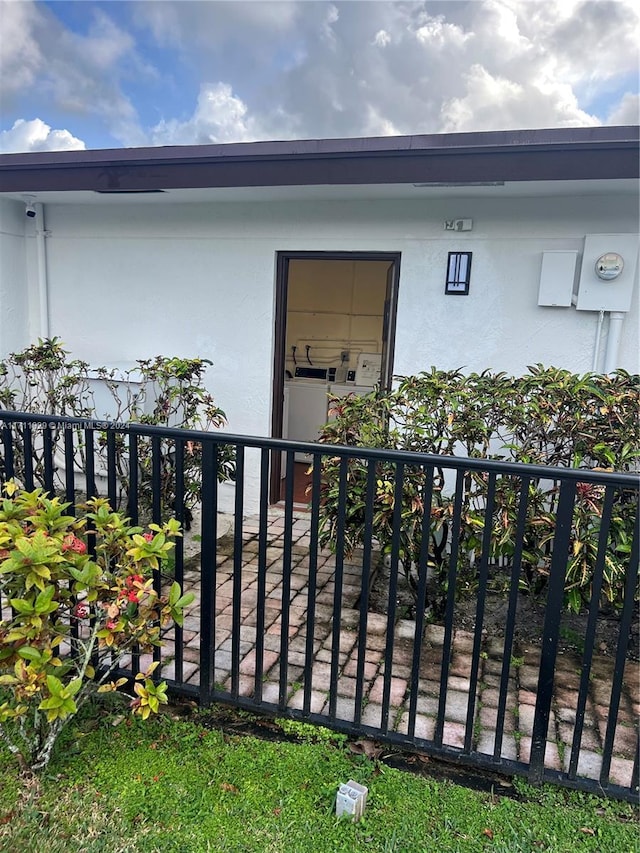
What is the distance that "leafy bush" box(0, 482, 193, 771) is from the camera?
1562 mm

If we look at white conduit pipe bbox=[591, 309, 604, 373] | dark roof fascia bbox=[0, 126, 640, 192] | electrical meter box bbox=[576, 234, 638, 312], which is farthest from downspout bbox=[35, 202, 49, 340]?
white conduit pipe bbox=[591, 309, 604, 373]

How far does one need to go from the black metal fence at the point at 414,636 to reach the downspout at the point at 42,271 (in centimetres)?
243

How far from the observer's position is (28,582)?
1.54m

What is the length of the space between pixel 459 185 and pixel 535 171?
49cm

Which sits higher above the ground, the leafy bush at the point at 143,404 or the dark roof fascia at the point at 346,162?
the dark roof fascia at the point at 346,162

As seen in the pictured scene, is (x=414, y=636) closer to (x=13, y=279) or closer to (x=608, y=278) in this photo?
(x=608, y=278)

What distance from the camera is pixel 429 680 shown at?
2330mm

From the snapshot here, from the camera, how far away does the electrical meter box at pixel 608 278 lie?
11.1ft

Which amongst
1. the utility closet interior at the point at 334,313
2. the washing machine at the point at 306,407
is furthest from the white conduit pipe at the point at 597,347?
the utility closet interior at the point at 334,313

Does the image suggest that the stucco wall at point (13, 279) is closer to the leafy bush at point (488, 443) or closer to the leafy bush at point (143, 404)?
the leafy bush at point (143, 404)

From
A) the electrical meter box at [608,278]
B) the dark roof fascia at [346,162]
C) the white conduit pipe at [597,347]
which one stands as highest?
the dark roof fascia at [346,162]

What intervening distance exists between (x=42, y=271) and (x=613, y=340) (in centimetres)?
453

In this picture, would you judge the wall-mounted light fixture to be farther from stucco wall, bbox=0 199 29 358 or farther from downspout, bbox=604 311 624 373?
stucco wall, bbox=0 199 29 358

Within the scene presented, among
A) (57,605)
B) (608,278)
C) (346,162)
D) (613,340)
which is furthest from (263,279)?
(57,605)
